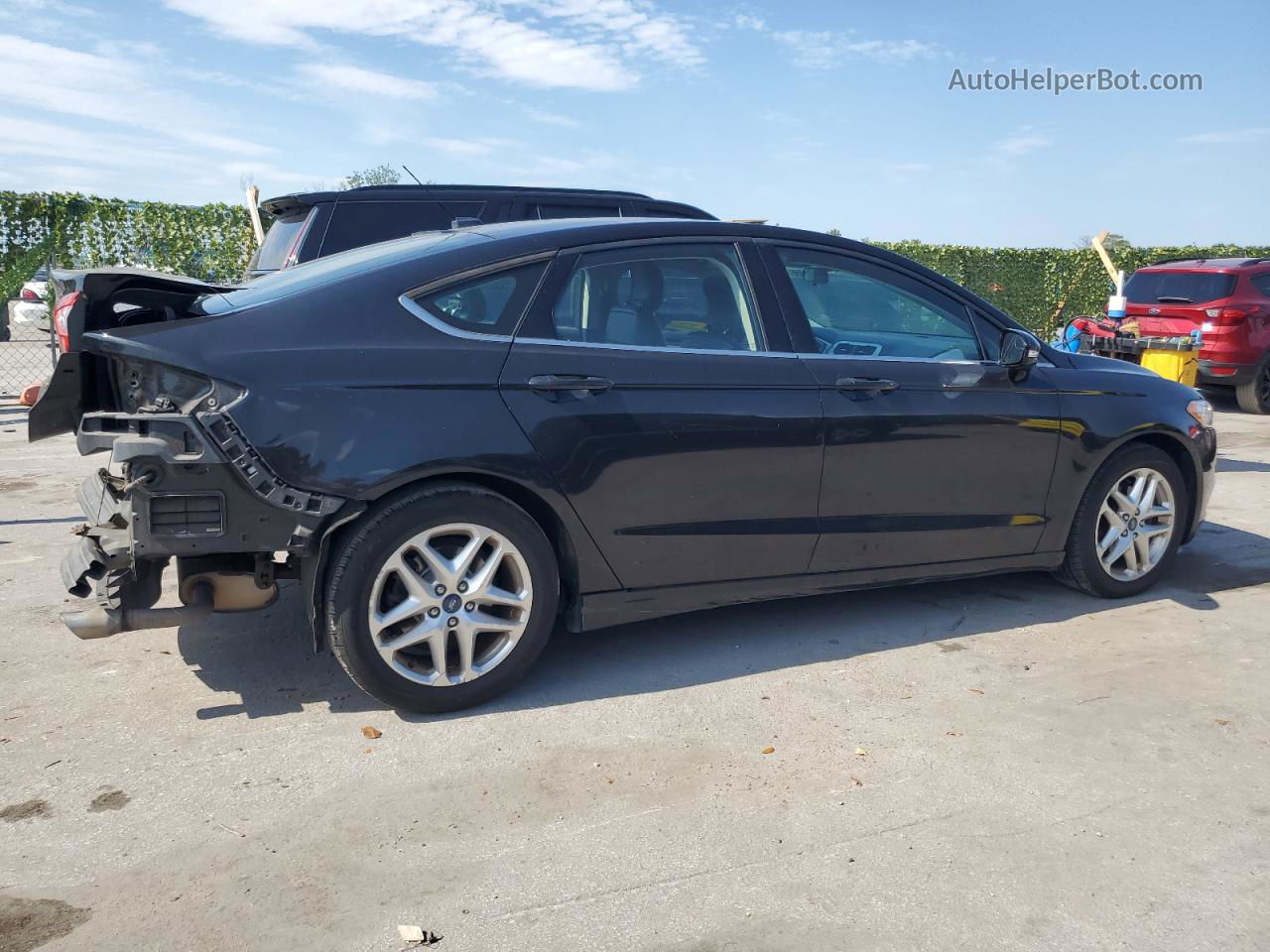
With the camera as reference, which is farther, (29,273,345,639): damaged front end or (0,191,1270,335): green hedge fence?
(0,191,1270,335): green hedge fence

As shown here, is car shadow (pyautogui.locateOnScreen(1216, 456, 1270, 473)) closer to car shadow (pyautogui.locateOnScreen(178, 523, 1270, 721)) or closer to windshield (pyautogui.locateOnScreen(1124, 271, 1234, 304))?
car shadow (pyautogui.locateOnScreen(178, 523, 1270, 721))

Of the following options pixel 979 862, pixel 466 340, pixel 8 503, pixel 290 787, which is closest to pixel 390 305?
pixel 466 340

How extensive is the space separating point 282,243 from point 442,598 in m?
5.29

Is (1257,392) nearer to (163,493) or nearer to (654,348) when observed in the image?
(654,348)

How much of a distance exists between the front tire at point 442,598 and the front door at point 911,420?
126 centimetres

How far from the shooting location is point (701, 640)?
464cm

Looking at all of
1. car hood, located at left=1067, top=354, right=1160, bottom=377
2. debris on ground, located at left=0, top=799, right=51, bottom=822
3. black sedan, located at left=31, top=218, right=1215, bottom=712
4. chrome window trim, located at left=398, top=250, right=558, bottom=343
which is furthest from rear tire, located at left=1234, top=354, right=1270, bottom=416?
debris on ground, located at left=0, top=799, right=51, bottom=822

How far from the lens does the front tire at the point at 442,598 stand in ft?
12.0

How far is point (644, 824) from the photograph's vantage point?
3.15m

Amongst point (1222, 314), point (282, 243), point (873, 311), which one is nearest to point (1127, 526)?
point (873, 311)

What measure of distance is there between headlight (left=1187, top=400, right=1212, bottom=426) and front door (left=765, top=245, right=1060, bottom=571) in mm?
926

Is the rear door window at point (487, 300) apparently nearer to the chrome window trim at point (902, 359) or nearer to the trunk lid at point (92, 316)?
the trunk lid at point (92, 316)

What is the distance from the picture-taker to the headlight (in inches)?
209

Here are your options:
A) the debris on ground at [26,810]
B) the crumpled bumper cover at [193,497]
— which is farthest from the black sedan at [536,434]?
the debris on ground at [26,810]
